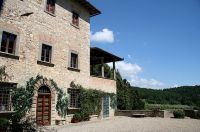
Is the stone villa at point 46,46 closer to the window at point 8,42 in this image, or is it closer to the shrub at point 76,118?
the window at point 8,42

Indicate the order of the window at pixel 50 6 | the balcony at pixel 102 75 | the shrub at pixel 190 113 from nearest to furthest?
the window at pixel 50 6
the balcony at pixel 102 75
the shrub at pixel 190 113

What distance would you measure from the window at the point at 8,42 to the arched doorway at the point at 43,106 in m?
3.08

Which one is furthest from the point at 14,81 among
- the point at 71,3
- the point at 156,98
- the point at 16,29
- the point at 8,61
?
the point at 156,98

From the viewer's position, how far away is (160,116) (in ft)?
71.9

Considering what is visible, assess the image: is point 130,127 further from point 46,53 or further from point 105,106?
point 105,106

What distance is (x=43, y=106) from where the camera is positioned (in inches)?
558

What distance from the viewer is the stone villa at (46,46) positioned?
40.5 feet

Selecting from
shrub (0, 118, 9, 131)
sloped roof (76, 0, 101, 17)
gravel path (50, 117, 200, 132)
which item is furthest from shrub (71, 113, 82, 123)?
sloped roof (76, 0, 101, 17)

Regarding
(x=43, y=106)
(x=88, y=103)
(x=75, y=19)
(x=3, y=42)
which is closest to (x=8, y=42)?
(x=3, y=42)

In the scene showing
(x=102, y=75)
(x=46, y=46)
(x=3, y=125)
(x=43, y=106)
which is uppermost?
(x=46, y=46)

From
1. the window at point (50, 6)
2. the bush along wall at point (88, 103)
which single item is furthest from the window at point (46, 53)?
the bush along wall at point (88, 103)

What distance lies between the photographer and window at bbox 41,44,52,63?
48.2 feet

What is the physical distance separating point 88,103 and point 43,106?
452cm

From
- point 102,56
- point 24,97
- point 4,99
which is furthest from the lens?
point 102,56
